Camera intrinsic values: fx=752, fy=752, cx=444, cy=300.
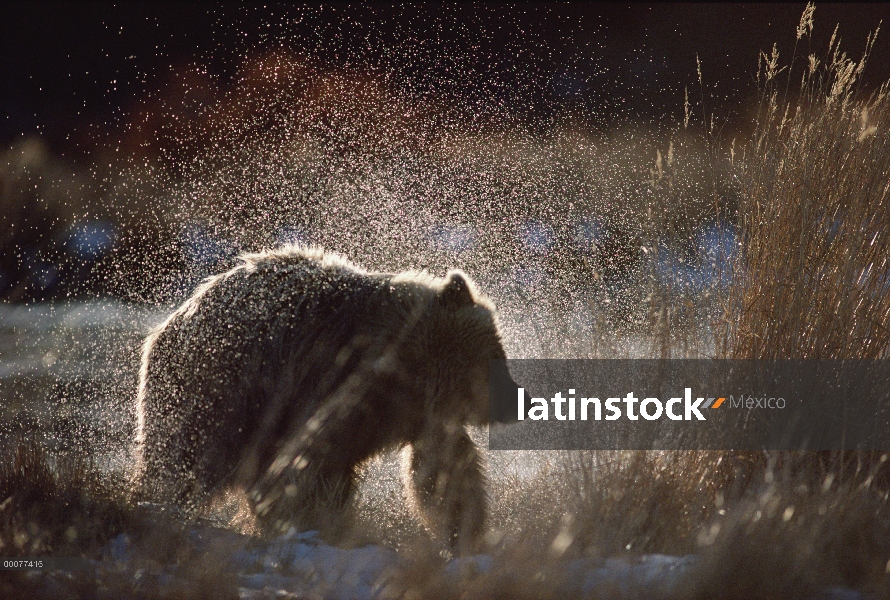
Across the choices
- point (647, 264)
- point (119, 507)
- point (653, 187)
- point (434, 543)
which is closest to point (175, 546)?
point (119, 507)

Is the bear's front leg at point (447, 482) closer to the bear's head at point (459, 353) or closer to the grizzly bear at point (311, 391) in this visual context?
the grizzly bear at point (311, 391)

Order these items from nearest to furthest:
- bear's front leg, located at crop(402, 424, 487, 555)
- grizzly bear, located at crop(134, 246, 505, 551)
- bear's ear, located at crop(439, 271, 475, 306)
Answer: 1. grizzly bear, located at crop(134, 246, 505, 551)
2. bear's front leg, located at crop(402, 424, 487, 555)
3. bear's ear, located at crop(439, 271, 475, 306)

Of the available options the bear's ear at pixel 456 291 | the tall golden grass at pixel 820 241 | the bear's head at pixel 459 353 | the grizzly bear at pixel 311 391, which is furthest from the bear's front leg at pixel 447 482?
the tall golden grass at pixel 820 241

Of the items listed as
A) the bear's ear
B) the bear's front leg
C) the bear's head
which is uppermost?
the bear's ear

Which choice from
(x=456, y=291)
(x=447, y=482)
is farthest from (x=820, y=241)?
(x=447, y=482)

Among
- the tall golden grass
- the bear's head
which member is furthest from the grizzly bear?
the tall golden grass

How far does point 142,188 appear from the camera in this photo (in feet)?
22.8

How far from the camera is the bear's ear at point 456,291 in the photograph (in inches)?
155

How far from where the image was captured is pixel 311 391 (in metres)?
3.65

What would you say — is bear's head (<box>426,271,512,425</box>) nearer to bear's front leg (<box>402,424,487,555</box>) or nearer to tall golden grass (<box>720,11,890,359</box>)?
bear's front leg (<box>402,424,487,555</box>)

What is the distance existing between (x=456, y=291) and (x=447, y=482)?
0.99 meters

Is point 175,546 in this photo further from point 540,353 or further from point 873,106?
point 873,106

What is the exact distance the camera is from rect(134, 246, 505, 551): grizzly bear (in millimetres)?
3572

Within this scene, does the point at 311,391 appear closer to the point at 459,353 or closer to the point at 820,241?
the point at 459,353
